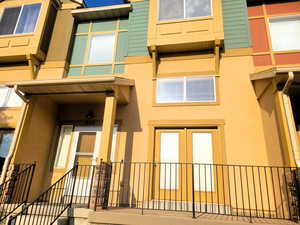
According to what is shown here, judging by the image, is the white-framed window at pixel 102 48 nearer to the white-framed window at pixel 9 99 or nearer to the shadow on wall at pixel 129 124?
the shadow on wall at pixel 129 124

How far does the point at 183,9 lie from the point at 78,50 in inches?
166

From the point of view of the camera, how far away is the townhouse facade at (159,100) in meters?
5.27

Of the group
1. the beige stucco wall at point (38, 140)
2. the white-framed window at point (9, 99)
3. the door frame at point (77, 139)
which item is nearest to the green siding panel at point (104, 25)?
the beige stucco wall at point (38, 140)

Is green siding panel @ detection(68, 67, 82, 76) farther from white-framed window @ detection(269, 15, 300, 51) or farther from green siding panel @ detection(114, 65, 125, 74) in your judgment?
white-framed window @ detection(269, 15, 300, 51)

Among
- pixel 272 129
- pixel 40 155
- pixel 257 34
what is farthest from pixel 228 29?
pixel 40 155

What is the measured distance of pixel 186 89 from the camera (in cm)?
655

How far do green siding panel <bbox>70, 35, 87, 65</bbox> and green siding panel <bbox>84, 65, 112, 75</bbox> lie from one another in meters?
0.52

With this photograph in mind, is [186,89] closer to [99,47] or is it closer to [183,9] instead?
[183,9]

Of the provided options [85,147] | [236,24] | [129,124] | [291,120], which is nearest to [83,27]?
[129,124]

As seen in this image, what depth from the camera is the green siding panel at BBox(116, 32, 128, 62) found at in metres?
7.45

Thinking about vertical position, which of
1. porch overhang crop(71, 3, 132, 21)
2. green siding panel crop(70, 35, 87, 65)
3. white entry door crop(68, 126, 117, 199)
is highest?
porch overhang crop(71, 3, 132, 21)

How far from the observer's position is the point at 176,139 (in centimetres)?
611

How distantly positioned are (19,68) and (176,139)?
6.35m

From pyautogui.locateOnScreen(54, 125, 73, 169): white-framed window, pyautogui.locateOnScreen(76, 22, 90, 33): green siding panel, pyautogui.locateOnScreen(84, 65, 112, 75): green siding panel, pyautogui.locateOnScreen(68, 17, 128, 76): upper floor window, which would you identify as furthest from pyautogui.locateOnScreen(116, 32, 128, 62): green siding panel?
pyautogui.locateOnScreen(54, 125, 73, 169): white-framed window
